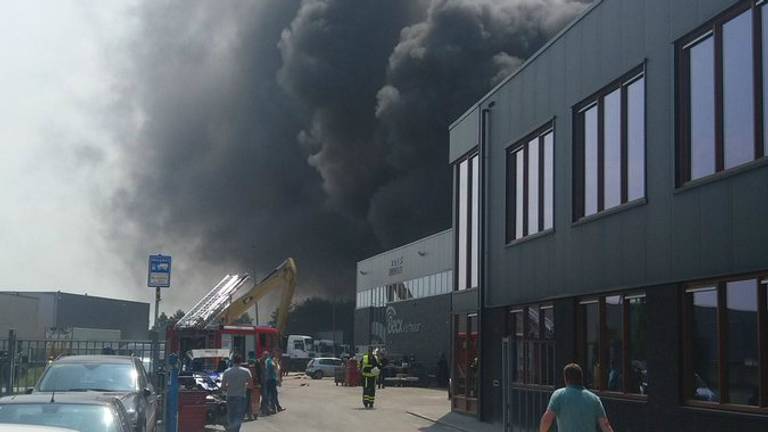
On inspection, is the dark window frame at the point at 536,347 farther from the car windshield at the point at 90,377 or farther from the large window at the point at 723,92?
the car windshield at the point at 90,377

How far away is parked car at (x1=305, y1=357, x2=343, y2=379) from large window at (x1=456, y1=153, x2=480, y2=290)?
2942 centimetres

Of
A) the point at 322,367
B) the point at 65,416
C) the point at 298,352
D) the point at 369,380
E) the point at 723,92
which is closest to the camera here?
the point at 65,416

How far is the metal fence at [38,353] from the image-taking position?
15.9 m

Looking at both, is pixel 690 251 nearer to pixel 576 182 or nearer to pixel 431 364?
pixel 576 182

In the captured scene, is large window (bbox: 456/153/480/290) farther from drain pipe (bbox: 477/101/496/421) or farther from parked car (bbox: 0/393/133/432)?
parked car (bbox: 0/393/133/432)

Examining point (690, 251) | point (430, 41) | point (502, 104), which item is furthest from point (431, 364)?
point (690, 251)

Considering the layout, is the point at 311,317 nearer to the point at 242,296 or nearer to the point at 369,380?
the point at 242,296

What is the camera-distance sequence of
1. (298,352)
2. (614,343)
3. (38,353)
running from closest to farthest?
(614,343)
(38,353)
(298,352)

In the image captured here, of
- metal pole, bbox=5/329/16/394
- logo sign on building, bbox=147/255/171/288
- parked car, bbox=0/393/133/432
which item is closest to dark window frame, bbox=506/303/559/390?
logo sign on building, bbox=147/255/171/288

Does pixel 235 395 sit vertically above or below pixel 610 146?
below

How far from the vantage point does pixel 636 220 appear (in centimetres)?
1550

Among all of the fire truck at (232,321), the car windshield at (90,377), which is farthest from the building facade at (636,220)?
the fire truck at (232,321)

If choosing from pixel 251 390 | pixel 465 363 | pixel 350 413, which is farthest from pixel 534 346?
pixel 350 413

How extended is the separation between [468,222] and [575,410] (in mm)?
16396
